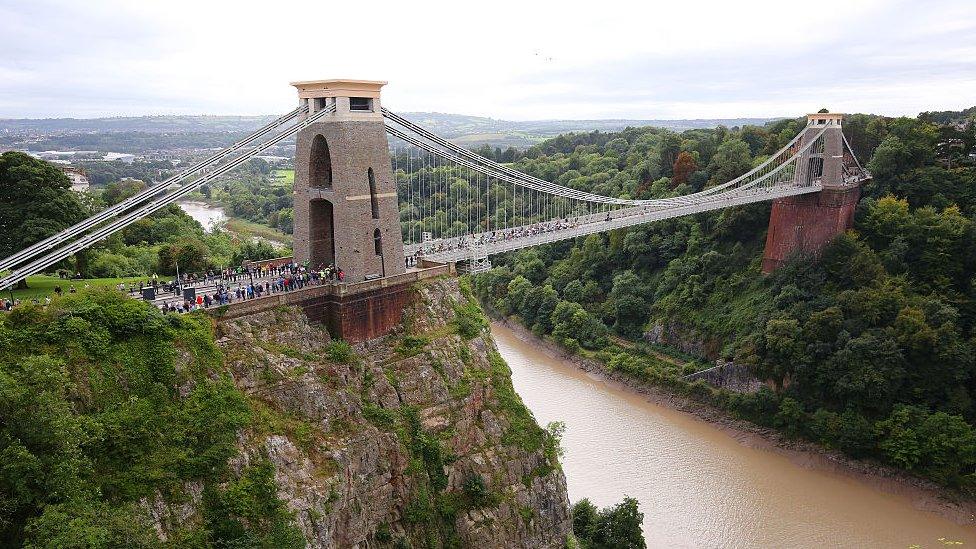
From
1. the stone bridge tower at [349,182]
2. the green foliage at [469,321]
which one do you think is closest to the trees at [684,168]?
the green foliage at [469,321]

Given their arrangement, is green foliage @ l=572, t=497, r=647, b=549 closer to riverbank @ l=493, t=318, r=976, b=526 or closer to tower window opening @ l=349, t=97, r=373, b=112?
riverbank @ l=493, t=318, r=976, b=526

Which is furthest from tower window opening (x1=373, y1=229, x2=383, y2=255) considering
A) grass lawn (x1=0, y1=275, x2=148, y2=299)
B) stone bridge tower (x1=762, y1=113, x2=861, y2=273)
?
stone bridge tower (x1=762, y1=113, x2=861, y2=273)

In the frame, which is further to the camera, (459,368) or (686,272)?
(686,272)

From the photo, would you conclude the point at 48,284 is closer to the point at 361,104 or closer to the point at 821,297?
the point at 361,104

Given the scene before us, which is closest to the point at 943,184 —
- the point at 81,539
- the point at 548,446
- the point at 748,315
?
the point at 748,315

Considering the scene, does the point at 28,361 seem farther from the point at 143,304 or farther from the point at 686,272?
the point at 686,272

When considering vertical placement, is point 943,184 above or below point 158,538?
above
